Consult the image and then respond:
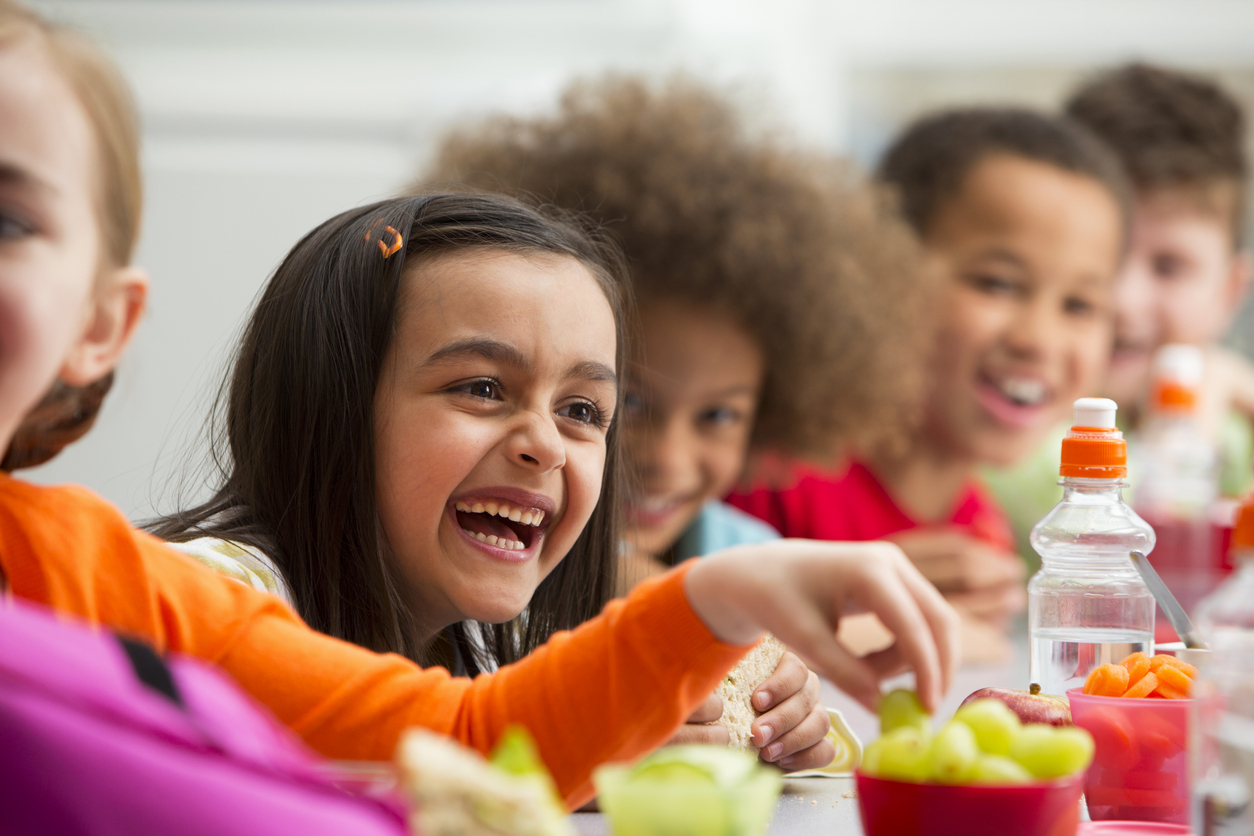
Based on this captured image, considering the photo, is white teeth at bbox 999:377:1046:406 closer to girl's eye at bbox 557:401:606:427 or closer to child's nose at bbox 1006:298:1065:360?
child's nose at bbox 1006:298:1065:360

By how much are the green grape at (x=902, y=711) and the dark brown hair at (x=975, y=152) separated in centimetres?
160

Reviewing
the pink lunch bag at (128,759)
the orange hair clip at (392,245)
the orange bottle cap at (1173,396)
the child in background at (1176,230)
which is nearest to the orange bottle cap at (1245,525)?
the pink lunch bag at (128,759)

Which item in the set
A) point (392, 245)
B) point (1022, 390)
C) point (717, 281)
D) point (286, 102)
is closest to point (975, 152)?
point (1022, 390)

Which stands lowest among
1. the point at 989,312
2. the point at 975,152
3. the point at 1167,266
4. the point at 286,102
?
the point at 989,312

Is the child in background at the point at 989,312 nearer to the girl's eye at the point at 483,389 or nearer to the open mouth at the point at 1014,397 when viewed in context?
the open mouth at the point at 1014,397

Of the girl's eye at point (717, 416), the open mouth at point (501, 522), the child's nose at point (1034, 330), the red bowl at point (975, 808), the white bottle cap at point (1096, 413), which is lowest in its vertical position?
the red bowl at point (975, 808)

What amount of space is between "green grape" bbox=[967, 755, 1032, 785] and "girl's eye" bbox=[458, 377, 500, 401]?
44 cm

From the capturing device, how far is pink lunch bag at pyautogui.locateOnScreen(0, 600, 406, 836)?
0.33 meters

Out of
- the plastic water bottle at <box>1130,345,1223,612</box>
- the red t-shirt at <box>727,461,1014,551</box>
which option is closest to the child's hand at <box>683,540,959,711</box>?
the plastic water bottle at <box>1130,345,1223,612</box>

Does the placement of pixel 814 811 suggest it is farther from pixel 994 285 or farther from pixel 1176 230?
pixel 1176 230

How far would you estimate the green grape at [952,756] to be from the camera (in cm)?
46

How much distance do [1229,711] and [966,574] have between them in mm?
1262

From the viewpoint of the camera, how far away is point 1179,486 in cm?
183

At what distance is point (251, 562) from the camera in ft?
2.42
